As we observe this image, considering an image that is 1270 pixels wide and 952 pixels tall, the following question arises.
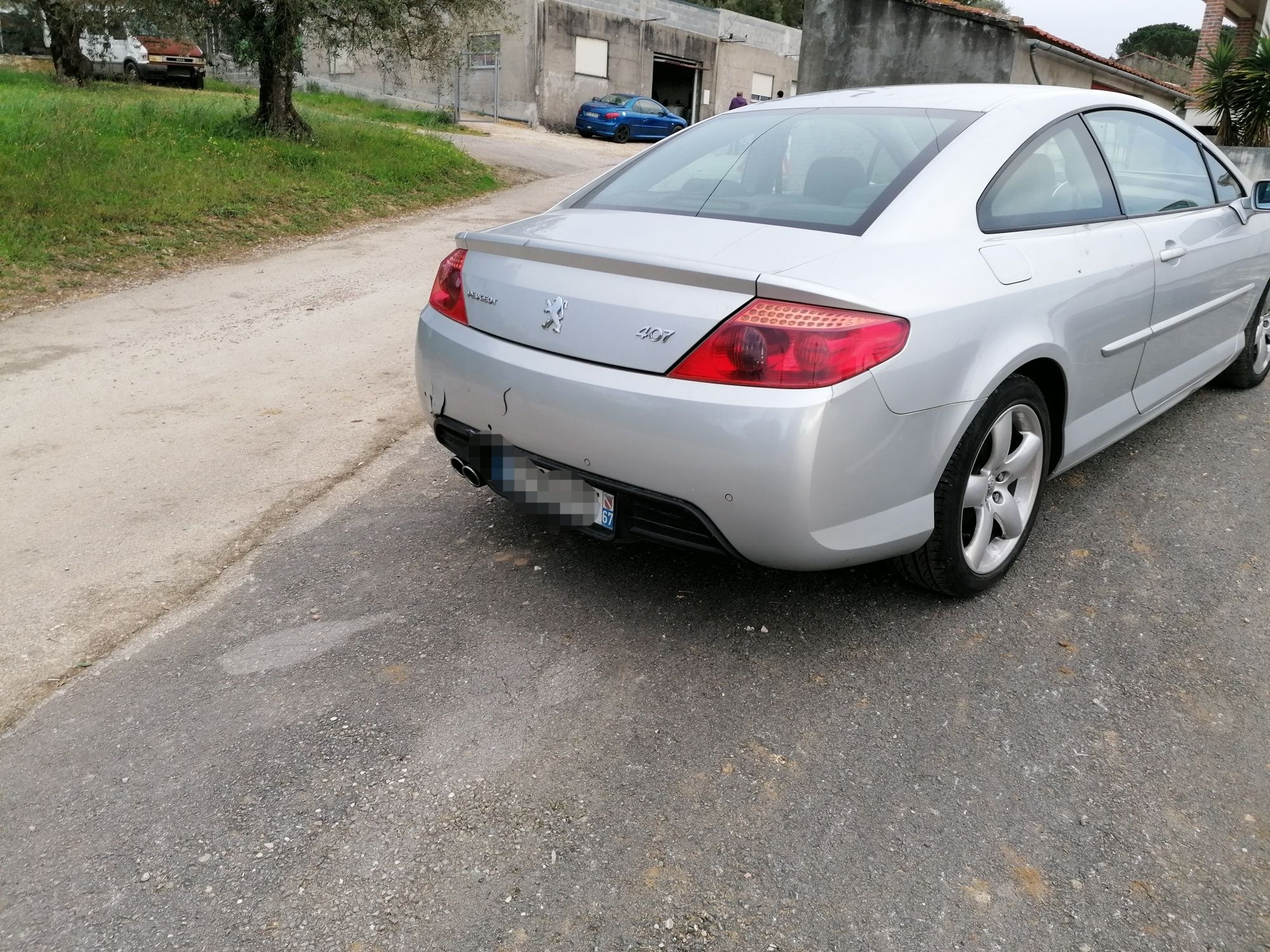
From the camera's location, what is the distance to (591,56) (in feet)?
100

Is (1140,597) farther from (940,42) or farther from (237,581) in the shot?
(940,42)

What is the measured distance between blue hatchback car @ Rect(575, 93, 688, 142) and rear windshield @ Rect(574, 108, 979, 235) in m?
25.5

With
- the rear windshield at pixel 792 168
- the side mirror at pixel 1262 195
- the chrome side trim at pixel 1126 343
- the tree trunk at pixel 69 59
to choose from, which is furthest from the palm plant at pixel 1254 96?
the tree trunk at pixel 69 59

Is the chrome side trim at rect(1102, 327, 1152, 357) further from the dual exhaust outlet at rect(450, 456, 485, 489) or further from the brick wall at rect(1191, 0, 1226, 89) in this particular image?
the brick wall at rect(1191, 0, 1226, 89)

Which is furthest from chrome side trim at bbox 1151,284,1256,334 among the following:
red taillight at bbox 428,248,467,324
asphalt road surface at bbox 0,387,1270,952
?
red taillight at bbox 428,248,467,324

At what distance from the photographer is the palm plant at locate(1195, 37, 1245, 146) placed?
1400cm

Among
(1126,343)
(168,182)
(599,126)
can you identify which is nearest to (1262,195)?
(1126,343)

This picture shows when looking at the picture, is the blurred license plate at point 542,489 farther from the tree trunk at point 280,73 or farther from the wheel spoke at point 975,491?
the tree trunk at point 280,73

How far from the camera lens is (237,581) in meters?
3.32

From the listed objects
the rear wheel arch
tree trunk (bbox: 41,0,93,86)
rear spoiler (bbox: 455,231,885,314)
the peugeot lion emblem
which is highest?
tree trunk (bbox: 41,0,93,86)

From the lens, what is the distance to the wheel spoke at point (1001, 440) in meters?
3.01

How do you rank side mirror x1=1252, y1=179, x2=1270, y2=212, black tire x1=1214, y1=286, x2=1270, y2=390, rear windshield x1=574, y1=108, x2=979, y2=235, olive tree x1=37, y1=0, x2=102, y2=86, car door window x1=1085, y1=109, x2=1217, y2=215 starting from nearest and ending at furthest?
rear windshield x1=574, y1=108, x2=979, y2=235 < car door window x1=1085, y1=109, x2=1217, y2=215 < side mirror x1=1252, y1=179, x2=1270, y2=212 < black tire x1=1214, y1=286, x2=1270, y2=390 < olive tree x1=37, y1=0, x2=102, y2=86

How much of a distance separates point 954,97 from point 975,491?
1.43 meters

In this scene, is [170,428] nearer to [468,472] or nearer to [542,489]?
[468,472]
